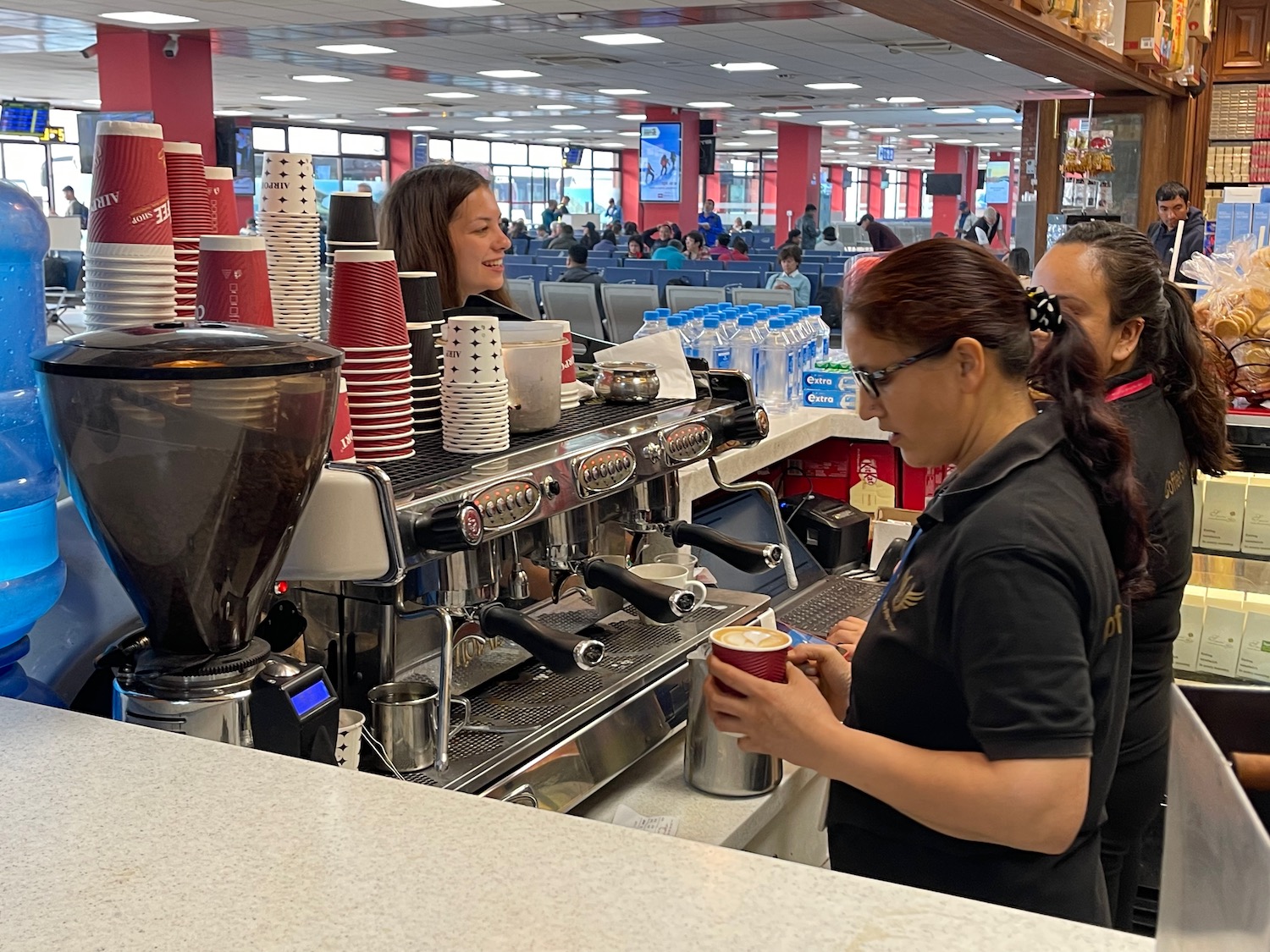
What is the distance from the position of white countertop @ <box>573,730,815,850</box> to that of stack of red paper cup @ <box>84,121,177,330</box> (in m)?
0.79

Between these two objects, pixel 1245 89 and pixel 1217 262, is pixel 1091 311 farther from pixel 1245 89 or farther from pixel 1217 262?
pixel 1245 89

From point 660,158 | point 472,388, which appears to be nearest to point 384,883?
point 472,388

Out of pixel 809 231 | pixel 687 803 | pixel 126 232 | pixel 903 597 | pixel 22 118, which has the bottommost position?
pixel 687 803

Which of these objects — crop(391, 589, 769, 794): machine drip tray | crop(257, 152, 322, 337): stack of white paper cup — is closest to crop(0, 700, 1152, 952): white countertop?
crop(391, 589, 769, 794): machine drip tray

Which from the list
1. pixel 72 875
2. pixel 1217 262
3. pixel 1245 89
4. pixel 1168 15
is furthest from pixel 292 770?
pixel 1245 89

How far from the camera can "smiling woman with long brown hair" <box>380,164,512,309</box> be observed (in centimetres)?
279

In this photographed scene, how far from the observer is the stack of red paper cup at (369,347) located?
57.6 inches

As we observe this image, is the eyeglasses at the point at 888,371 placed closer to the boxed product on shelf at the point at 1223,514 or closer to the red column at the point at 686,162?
the boxed product on shelf at the point at 1223,514

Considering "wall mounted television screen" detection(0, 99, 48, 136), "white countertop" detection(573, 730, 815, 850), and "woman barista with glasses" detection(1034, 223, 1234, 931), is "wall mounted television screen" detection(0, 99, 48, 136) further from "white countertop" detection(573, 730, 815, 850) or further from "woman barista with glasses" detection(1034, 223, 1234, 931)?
"white countertop" detection(573, 730, 815, 850)

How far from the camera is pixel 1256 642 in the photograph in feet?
9.17

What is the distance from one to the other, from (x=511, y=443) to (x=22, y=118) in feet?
56.4

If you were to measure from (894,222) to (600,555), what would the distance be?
28777 millimetres

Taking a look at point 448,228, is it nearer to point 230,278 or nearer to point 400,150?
point 230,278

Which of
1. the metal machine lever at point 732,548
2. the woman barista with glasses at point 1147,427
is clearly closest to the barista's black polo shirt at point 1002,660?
the metal machine lever at point 732,548
